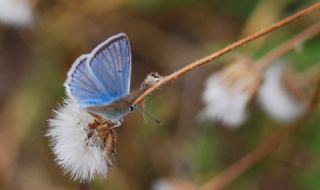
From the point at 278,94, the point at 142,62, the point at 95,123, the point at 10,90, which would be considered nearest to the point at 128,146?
the point at 142,62

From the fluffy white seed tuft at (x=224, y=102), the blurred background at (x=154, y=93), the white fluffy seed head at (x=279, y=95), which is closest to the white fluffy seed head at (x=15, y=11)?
the blurred background at (x=154, y=93)

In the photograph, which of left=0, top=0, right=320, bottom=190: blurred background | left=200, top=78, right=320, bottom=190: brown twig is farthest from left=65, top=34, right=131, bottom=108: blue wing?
left=0, top=0, right=320, bottom=190: blurred background

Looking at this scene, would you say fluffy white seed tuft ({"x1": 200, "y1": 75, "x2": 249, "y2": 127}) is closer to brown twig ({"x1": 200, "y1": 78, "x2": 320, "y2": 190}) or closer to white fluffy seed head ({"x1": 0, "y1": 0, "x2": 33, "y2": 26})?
brown twig ({"x1": 200, "y1": 78, "x2": 320, "y2": 190})

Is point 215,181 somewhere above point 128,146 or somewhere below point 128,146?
below

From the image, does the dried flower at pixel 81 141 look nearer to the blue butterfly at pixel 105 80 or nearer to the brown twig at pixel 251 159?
the blue butterfly at pixel 105 80

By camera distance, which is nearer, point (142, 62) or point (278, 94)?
point (278, 94)

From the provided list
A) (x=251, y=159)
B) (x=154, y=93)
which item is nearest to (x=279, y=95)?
(x=251, y=159)

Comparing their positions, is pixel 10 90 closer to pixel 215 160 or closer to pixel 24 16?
pixel 24 16
